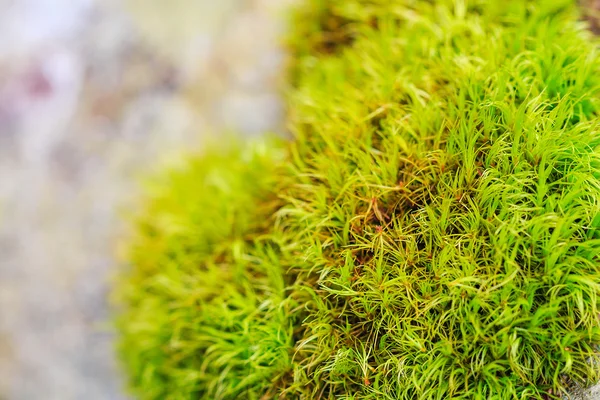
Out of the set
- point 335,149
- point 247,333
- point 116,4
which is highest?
point 116,4

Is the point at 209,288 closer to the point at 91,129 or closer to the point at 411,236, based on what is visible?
the point at 411,236

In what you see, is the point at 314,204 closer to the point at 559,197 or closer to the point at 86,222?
the point at 559,197

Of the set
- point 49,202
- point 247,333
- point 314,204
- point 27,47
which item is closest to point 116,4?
point 27,47

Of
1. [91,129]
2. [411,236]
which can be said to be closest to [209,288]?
[411,236]

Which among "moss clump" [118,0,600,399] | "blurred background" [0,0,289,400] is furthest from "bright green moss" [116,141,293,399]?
"blurred background" [0,0,289,400]

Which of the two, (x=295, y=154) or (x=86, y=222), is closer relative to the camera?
(x=295, y=154)
